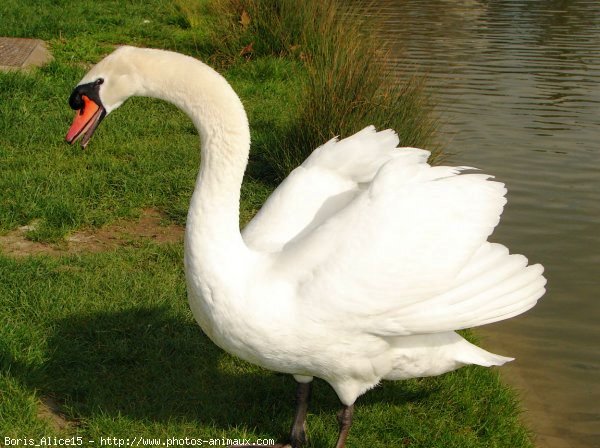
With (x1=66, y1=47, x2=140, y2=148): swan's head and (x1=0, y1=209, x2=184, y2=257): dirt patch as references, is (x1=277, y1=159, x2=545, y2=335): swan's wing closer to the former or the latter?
(x1=66, y1=47, x2=140, y2=148): swan's head

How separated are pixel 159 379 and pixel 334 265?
4.33 ft

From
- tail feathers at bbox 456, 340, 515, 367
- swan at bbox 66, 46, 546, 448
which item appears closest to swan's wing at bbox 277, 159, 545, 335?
swan at bbox 66, 46, 546, 448

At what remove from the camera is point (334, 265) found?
3.35 m

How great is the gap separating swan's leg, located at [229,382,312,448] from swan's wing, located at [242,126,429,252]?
0.73 m

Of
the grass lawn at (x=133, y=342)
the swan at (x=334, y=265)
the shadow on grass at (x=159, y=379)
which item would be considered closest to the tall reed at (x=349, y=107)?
the grass lawn at (x=133, y=342)

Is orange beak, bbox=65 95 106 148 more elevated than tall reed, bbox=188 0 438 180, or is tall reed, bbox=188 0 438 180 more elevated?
orange beak, bbox=65 95 106 148

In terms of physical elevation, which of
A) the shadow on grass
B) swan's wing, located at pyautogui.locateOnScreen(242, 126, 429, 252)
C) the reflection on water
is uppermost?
swan's wing, located at pyautogui.locateOnScreen(242, 126, 429, 252)

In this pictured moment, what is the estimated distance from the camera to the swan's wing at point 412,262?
11.0 feet

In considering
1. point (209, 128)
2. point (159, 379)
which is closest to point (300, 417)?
point (159, 379)

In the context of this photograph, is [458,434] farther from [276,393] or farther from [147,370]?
[147,370]

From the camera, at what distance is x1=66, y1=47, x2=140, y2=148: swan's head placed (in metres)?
3.34

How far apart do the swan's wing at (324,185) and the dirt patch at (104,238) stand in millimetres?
1722

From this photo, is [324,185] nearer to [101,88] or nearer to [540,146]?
[101,88]

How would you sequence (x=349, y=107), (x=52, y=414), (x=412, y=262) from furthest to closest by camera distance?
(x=349, y=107)
(x=52, y=414)
(x=412, y=262)
